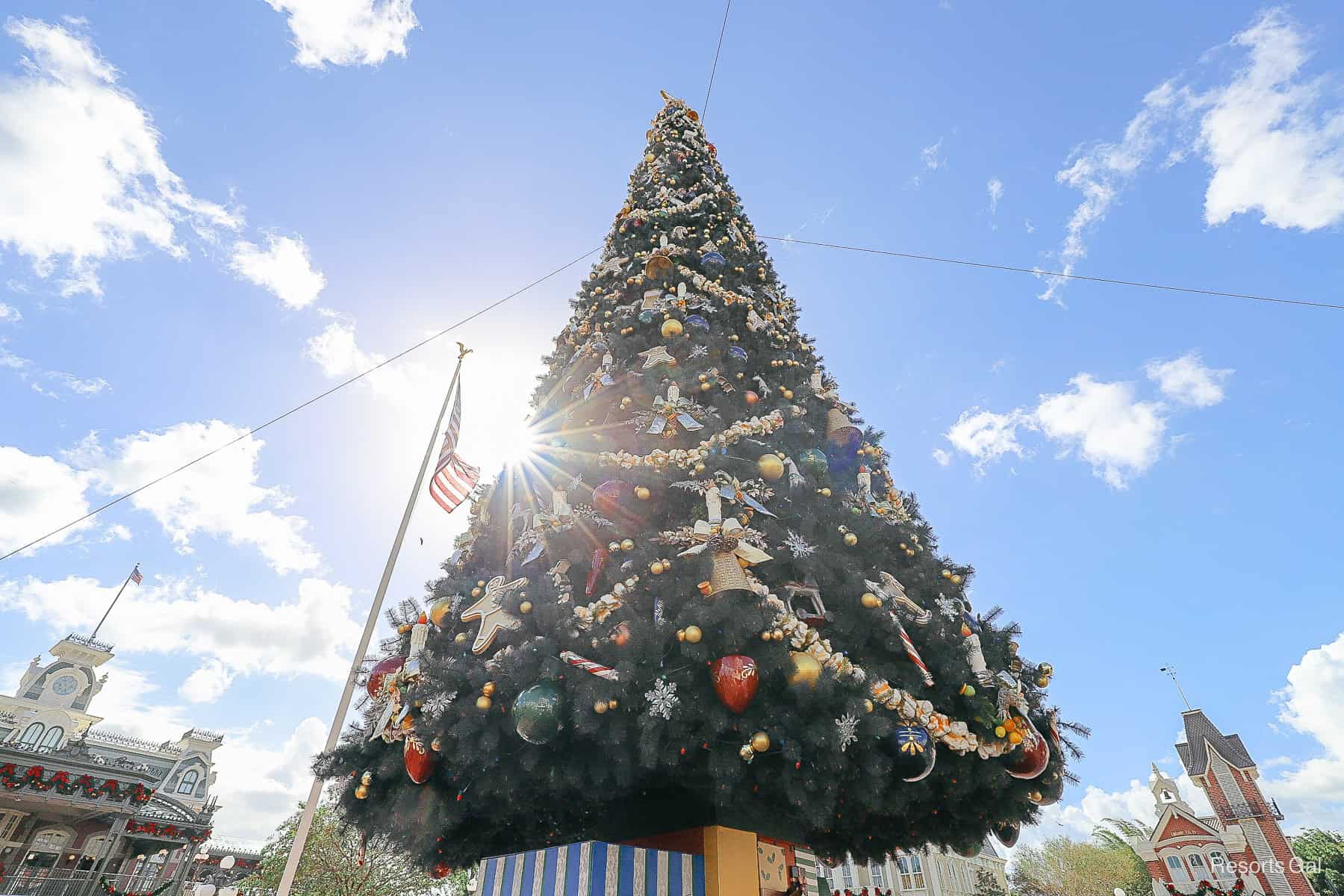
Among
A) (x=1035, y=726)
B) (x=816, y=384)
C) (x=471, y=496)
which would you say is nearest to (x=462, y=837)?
(x=471, y=496)

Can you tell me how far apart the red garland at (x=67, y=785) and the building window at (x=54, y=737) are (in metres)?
21.4

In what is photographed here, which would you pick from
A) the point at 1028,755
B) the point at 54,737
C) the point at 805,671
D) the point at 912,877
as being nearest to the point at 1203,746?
the point at 912,877

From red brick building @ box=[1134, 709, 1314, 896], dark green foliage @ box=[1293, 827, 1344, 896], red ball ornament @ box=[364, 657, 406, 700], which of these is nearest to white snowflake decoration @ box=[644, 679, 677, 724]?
red ball ornament @ box=[364, 657, 406, 700]

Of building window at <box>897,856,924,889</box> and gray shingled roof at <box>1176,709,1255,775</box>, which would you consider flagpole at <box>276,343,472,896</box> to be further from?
gray shingled roof at <box>1176,709,1255,775</box>

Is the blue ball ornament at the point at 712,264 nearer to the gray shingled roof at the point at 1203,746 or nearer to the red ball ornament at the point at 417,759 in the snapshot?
the red ball ornament at the point at 417,759

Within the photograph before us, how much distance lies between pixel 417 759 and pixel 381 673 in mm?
1161

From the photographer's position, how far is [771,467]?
13.9 ft

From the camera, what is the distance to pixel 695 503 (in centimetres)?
412

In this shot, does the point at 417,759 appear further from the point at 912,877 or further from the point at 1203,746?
the point at 1203,746

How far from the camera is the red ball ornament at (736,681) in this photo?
10.3 ft

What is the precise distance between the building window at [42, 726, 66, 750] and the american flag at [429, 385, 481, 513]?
1624 inches

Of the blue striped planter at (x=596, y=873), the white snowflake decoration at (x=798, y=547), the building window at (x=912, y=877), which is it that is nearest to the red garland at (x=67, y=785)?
the blue striped planter at (x=596, y=873)

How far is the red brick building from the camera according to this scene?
93.5 ft

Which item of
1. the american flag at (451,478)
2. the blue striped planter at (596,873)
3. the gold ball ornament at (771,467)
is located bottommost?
the blue striped planter at (596,873)
